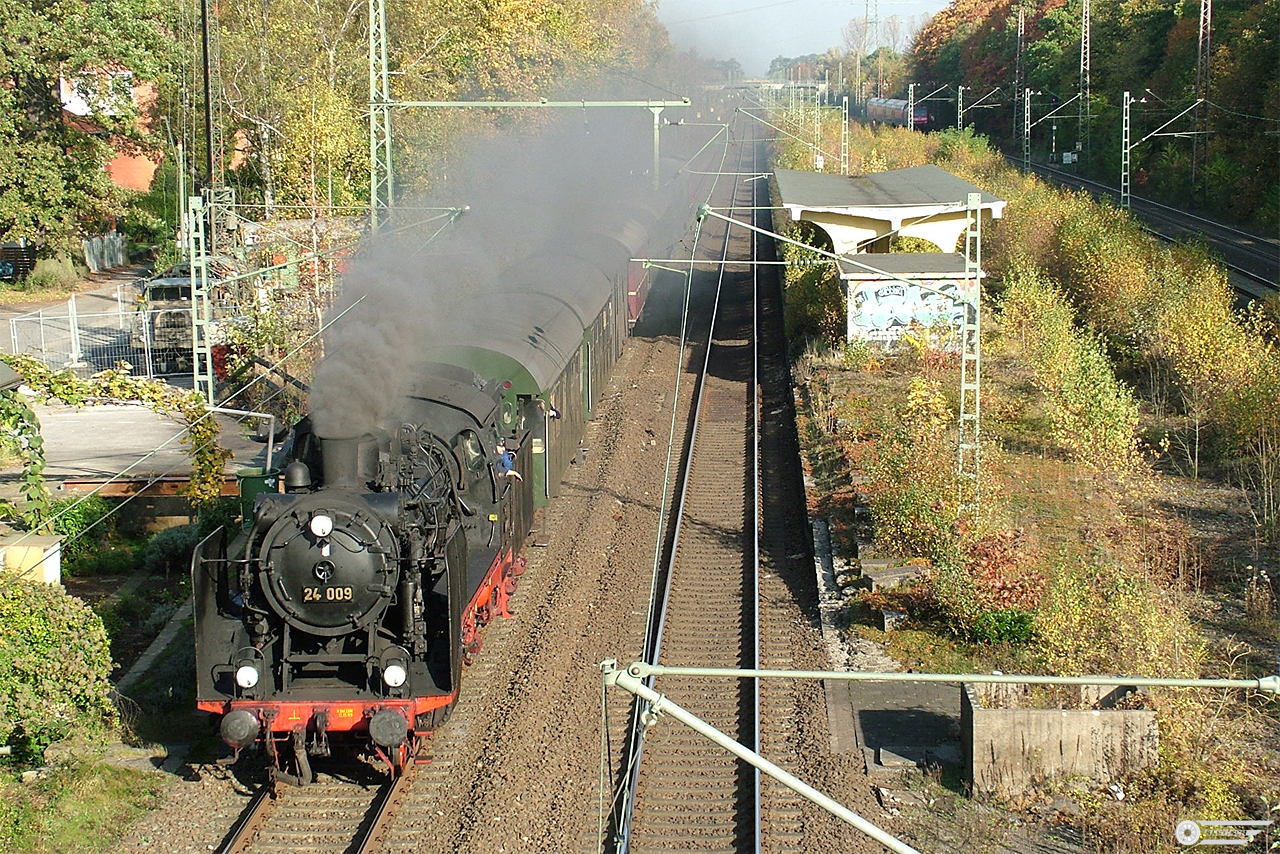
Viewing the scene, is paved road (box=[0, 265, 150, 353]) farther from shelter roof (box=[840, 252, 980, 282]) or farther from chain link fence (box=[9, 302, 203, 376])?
shelter roof (box=[840, 252, 980, 282])

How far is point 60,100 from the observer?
3738cm

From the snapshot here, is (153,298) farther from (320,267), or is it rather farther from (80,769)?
(80,769)

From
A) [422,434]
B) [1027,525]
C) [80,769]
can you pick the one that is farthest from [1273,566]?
[80,769]

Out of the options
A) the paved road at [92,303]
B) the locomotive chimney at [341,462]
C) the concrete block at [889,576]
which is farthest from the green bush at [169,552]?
the paved road at [92,303]

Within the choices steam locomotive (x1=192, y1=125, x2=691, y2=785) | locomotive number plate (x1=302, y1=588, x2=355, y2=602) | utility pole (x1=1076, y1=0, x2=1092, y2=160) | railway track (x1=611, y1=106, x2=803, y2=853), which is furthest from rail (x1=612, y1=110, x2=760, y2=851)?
utility pole (x1=1076, y1=0, x2=1092, y2=160)

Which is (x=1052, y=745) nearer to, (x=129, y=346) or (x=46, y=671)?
(x=46, y=671)

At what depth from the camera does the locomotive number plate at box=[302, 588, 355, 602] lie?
32.4 feet

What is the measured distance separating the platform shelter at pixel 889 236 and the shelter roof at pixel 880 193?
23 mm

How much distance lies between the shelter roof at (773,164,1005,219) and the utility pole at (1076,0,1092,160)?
2554 cm

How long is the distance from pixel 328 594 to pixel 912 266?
19.1 meters

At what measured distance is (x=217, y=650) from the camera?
34.0 feet

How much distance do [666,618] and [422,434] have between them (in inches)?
196

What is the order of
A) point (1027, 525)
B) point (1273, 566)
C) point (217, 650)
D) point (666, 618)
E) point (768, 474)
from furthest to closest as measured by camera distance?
point (768, 474)
point (1027, 525)
point (1273, 566)
point (666, 618)
point (217, 650)

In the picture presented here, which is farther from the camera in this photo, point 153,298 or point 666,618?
point 153,298
